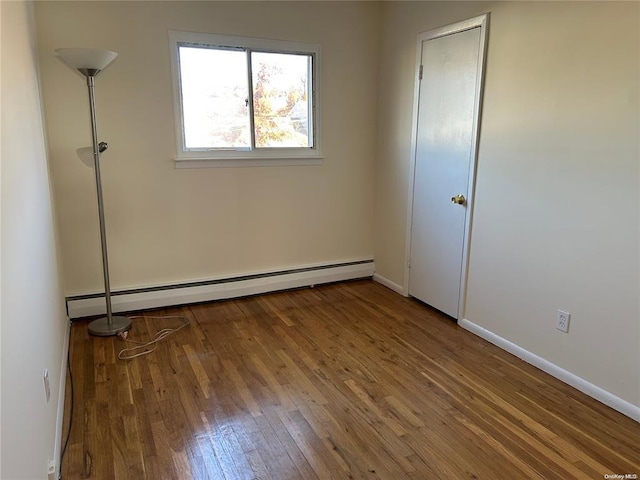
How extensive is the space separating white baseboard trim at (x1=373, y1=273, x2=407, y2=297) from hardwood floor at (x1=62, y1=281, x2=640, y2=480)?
26.6 inches

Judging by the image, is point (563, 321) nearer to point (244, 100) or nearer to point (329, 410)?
point (329, 410)

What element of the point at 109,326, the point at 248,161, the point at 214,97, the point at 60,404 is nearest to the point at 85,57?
the point at 214,97

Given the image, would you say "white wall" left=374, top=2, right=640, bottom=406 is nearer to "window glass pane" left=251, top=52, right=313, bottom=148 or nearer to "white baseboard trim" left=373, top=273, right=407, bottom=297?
"white baseboard trim" left=373, top=273, right=407, bottom=297

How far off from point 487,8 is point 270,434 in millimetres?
2834

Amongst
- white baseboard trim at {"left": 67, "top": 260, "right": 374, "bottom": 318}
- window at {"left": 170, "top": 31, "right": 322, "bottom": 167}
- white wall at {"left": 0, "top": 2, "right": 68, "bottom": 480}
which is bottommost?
white baseboard trim at {"left": 67, "top": 260, "right": 374, "bottom": 318}

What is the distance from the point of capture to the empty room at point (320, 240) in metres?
1.99

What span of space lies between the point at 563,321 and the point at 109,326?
2.98 meters

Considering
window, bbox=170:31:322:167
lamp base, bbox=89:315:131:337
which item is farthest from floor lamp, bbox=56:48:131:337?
window, bbox=170:31:322:167

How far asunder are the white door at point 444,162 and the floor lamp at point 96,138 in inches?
87.5

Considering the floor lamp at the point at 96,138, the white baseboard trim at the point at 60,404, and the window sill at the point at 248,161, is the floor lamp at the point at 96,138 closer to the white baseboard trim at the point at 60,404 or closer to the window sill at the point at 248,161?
the white baseboard trim at the point at 60,404

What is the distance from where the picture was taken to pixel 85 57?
2633 mm

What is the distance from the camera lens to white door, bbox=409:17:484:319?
10.0 feet

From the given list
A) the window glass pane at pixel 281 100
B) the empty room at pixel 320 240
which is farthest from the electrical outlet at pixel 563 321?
the window glass pane at pixel 281 100

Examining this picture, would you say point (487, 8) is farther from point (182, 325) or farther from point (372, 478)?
point (182, 325)
